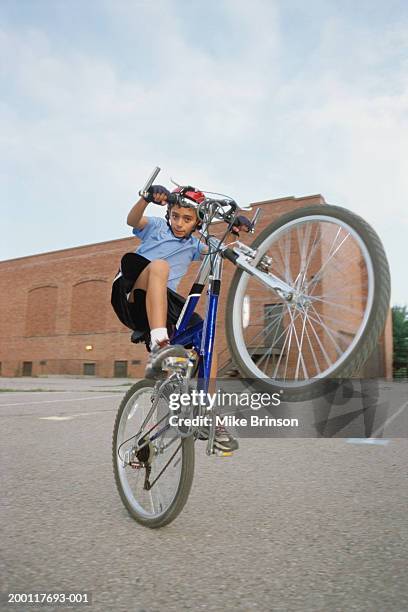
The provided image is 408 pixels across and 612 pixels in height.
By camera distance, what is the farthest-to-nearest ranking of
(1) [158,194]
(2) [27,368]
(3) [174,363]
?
1. (2) [27,368]
2. (1) [158,194]
3. (3) [174,363]

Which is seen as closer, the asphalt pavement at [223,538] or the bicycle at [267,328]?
the asphalt pavement at [223,538]

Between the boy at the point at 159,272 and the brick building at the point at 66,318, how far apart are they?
112ft

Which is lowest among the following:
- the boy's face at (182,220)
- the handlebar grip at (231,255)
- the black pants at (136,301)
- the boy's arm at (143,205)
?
the black pants at (136,301)

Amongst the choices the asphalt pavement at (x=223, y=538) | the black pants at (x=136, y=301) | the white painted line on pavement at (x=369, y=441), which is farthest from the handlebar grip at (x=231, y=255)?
the white painted line on pavement at (x=369, y=441)

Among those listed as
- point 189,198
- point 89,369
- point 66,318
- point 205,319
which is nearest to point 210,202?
point 189,198

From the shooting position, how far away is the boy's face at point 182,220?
3082mm

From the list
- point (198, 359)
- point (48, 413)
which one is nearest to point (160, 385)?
point (198, 359)

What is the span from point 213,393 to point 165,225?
1055mm

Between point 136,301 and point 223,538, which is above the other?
point 136,301

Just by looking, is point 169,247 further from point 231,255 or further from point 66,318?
point 66,318

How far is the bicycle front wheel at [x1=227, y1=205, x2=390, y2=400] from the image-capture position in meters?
2.44

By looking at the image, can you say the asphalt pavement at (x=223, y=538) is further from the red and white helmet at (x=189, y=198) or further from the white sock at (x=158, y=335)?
the red and white helmet at (x=189, y=198)

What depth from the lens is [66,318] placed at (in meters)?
41.6

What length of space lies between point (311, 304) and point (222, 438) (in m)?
0.83
